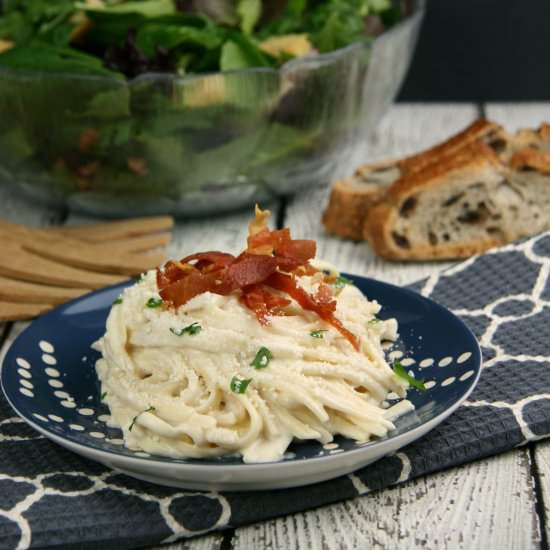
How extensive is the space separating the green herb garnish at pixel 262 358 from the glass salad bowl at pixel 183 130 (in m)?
1.44

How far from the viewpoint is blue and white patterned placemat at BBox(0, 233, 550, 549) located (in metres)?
2.08

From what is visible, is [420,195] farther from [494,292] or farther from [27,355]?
[27,355]

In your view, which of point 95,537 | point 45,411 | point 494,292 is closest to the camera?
point 95,537

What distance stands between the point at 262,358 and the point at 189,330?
0.18 metres

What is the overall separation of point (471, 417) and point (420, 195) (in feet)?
4.49

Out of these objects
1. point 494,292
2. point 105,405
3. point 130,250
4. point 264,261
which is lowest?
point 130,250

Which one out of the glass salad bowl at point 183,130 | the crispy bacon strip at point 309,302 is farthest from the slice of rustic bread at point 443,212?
the crispy bacon strip at point 309,302

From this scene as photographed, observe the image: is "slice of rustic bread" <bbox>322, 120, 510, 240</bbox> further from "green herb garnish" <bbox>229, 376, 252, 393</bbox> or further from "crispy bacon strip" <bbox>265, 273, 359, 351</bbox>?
"green herb garnish" <bbox>229, 376, 252, 393</bbox>

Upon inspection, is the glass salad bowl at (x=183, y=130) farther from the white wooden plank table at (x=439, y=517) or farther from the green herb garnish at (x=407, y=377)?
the white wooden plank table at (x=439, y=517)

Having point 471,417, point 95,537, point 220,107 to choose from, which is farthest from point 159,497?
point 220,107

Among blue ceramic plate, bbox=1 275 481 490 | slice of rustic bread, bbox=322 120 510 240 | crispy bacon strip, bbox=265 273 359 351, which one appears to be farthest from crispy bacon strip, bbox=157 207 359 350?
slice of rustic bread, bbox=322 120 510 240

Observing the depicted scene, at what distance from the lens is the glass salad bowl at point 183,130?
11.3 feet

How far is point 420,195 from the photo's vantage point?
3633mm

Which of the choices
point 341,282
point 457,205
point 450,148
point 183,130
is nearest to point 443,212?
point 457,205
